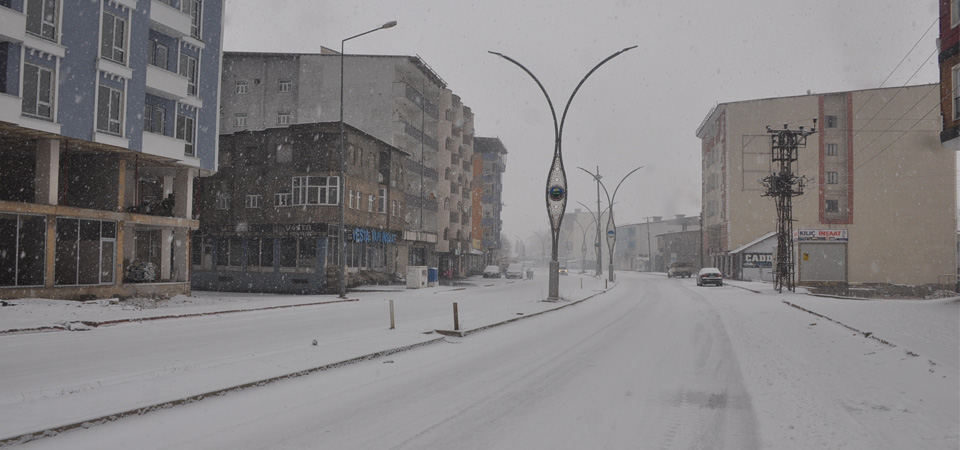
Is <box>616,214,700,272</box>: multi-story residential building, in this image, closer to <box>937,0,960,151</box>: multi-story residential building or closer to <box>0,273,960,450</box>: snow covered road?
<box>937,0,960,151</box>: multi-story residential building

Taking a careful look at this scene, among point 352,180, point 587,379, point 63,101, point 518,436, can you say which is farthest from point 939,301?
point 63,101

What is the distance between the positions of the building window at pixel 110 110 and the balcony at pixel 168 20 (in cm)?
400

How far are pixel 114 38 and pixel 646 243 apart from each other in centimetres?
11961

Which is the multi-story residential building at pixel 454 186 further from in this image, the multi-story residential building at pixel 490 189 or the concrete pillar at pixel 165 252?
the concrete pillar at pixel 165 252

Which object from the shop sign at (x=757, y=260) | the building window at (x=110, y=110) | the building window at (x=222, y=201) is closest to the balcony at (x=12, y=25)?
the building window at (x=110, y=110)

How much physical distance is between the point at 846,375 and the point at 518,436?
5.58 m

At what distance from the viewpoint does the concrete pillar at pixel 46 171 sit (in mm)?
21422

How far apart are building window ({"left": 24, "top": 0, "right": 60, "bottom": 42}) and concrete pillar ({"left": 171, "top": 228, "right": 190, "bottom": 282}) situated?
10.8m

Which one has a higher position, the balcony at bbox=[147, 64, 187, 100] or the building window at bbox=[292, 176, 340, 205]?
the balcony at bbox=[147, 64, 187, 100]

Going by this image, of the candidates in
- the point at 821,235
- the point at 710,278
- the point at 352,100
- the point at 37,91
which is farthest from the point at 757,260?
the point at 37,91

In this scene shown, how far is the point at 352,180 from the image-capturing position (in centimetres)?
3475

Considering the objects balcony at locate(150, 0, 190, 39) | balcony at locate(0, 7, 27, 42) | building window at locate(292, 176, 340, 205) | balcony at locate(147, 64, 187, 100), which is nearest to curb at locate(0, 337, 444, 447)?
balcony at locate(0, 7, 27, 42)

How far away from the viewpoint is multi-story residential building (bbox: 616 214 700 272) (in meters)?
110

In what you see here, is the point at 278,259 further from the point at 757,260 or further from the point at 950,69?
the point at 757,260
